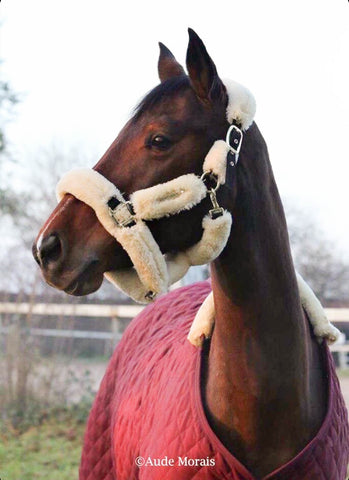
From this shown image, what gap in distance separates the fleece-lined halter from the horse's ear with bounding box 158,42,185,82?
0.33m

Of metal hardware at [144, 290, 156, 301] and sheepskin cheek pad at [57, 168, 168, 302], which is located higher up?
sheepskin cheek pad at [57, 168, 168, 302]

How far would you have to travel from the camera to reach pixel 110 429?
2785 mm

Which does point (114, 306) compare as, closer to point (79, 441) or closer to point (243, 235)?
point (79, 441)

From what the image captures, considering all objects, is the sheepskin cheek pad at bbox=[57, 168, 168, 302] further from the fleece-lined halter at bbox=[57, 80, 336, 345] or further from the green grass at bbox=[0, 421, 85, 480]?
the green grass at bbox=[0, 421, 85, 480]

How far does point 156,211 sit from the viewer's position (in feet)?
5.32

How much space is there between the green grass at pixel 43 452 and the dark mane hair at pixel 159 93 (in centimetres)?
360

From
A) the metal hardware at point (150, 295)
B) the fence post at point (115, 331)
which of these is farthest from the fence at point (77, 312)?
the metal hardware at point (150, 295)

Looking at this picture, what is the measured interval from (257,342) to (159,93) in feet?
2.40

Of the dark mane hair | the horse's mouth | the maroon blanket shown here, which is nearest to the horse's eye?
the dark mane hair

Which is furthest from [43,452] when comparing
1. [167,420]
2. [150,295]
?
[150,295]

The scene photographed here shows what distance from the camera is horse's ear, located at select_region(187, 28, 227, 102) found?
5.49 feet

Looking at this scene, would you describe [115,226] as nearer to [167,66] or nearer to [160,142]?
[160,142]

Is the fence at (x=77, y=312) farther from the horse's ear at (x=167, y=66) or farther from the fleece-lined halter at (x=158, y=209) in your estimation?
the fleece-lined halter at (x=158, y=209)

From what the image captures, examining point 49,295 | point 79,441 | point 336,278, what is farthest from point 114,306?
point 336,278
